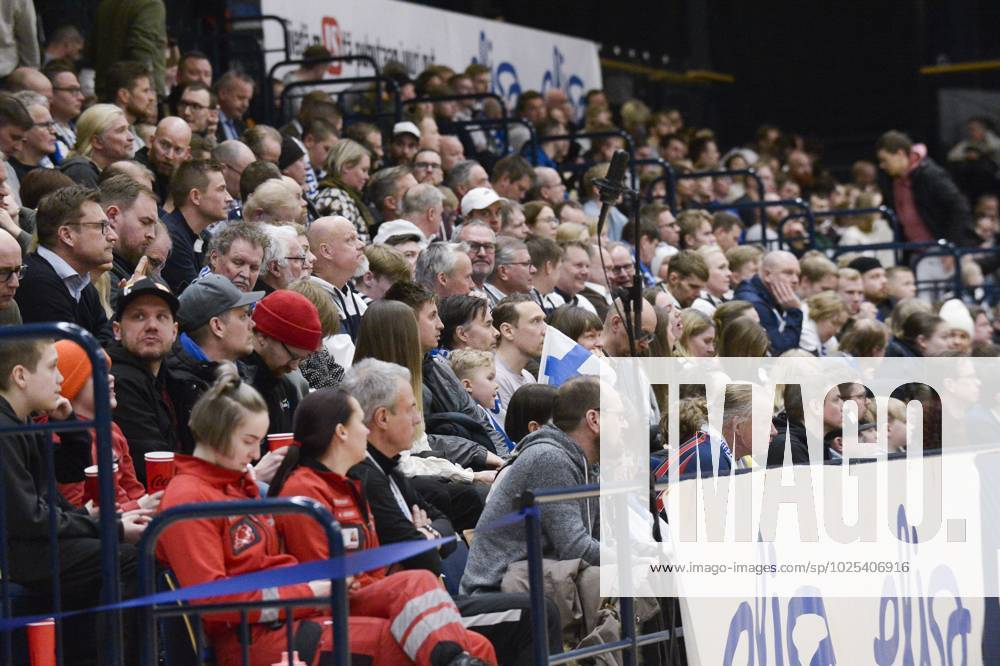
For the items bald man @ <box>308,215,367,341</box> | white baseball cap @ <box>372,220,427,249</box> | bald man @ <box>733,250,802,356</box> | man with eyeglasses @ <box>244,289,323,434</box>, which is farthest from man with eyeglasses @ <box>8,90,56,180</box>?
bald man @ <box>733,250,802,356</box>

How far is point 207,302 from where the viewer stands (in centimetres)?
617

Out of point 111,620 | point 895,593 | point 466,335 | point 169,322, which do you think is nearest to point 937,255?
point 466,335

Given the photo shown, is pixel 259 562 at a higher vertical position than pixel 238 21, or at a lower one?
lower

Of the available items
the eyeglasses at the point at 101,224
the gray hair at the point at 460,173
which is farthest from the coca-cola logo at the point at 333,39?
the eyeglasses at the point at 101,224

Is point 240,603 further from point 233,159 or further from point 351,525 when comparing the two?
point 233,159

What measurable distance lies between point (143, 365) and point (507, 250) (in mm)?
4045

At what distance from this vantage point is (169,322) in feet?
19.2

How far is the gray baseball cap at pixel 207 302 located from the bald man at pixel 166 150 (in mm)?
3048

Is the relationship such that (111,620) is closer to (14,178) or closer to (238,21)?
(14,178)

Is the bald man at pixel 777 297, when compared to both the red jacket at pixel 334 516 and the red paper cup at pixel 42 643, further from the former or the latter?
the red paper cup at pixel 42 643

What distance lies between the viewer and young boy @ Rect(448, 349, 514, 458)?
777 cm

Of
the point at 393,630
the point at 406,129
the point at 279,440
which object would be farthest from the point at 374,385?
the point at 406,129

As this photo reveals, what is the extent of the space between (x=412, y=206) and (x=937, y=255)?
24.2 ft

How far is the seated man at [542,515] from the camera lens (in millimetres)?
5953
